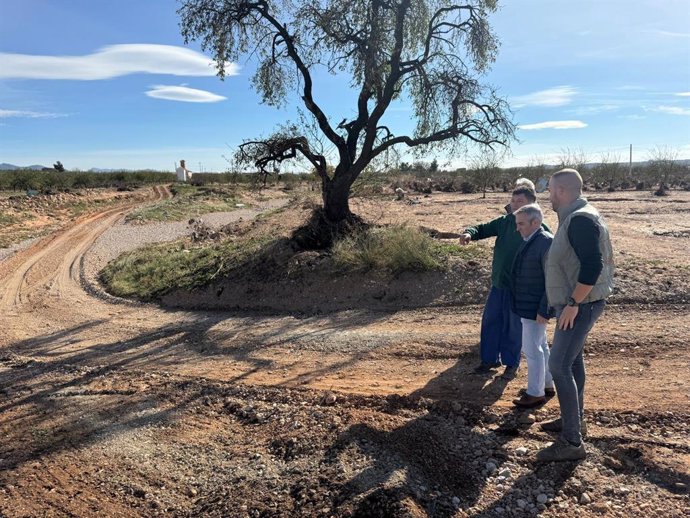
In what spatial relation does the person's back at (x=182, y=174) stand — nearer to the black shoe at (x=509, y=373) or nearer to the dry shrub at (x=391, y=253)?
the dry shrub at (x=391, y=253)

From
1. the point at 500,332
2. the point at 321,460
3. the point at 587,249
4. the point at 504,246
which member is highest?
the point at 587,249

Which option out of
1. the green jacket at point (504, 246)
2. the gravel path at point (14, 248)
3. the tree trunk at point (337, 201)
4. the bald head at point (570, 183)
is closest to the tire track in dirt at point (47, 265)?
the gravel path at point (14, 248)

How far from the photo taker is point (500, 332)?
4789 millimetres

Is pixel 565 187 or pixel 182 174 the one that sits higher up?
pixel 182 174

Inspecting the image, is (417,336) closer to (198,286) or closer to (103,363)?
(103,363)

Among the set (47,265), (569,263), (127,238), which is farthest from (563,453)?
(127,238)

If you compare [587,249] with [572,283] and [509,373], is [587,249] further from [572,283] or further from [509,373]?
[509,373]

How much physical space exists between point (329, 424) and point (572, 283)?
6.99 ft

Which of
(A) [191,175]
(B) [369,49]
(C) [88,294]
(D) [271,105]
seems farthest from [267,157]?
(A) [191,175]

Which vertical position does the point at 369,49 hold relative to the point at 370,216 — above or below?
above

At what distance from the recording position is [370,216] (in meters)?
14.4

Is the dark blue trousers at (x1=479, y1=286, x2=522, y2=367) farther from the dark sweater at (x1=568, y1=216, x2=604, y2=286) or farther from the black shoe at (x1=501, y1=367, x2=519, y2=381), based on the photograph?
the dark sweater at (x1=568, y1=216, x2=604, y2=286)

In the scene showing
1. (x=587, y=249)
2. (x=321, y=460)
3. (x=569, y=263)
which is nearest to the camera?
(x=587, y=249)

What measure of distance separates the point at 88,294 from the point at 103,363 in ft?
14.6
